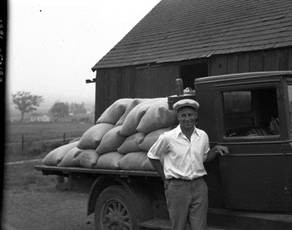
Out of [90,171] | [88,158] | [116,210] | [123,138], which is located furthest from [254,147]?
[88,158]

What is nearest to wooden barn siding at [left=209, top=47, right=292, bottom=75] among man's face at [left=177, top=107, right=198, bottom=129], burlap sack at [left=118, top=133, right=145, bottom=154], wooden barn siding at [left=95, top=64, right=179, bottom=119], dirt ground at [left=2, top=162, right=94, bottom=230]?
wooden barn siding at [left=95, top=64, right=179, bottom=119]

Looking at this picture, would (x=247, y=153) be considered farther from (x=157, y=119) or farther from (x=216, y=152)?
(x=157, y=119)

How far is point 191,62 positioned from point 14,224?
8188mm

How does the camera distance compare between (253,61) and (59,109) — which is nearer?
(253,61)

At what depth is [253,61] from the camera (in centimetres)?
1244

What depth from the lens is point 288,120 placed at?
4465 millimetres

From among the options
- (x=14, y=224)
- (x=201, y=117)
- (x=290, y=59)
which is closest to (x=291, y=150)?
(x=201, y=117)

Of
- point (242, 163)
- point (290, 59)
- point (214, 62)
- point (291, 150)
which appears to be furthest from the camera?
point (214, 62)

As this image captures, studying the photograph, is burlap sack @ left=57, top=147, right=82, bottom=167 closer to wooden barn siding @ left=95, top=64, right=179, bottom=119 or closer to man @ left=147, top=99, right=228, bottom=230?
man @ left=147, top=99, right=228, bottom=230

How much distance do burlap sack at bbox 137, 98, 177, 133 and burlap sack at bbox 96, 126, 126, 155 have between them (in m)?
0.42

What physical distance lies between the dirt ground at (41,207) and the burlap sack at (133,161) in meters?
1.30

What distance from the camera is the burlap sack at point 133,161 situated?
18.2ft

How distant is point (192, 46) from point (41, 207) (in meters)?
7.52

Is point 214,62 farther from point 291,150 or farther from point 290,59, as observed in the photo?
point 291,150
